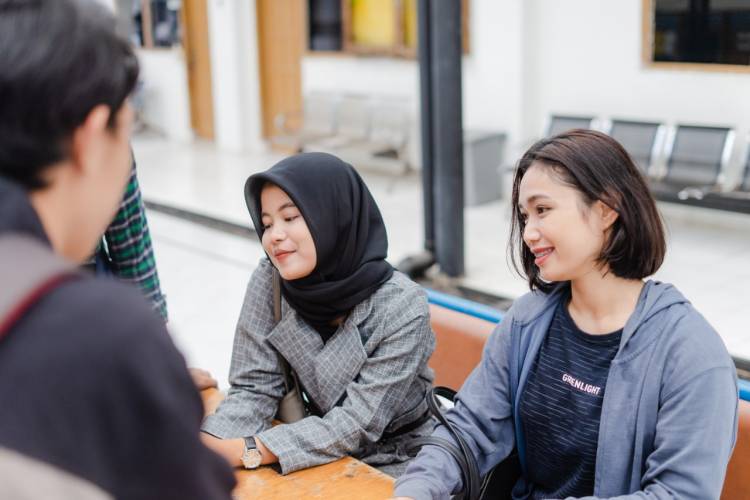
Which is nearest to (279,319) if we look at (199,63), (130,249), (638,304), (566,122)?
(130,249)

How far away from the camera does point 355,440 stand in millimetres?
2100

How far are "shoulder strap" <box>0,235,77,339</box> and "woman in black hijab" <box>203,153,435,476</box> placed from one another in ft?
4.66

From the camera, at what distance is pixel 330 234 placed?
2230 mm

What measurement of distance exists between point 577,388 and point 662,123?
227 inches

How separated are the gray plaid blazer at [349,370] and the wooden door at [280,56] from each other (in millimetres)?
9145

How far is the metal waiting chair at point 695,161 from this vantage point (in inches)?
261

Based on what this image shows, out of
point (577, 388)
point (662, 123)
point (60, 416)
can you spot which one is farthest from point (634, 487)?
point (662, 123)

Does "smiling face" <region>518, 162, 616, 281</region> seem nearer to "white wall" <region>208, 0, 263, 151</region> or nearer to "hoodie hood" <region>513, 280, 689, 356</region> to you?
"hoodie hood" <region>513, 280, 689, 356</region>

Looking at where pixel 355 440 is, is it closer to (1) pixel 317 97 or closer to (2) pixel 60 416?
(2) pixel 60 416

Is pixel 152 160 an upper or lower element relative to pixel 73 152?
lower

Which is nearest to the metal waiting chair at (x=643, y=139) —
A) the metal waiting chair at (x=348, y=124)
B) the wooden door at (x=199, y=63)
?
the metal waiting chair at (x=348, y=124)

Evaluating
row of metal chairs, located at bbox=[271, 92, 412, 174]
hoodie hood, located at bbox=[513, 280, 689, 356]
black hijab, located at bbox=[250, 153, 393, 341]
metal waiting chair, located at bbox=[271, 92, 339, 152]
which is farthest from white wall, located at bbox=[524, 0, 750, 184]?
hoodie hood, located at bbox=[513, 280, 689, 356]

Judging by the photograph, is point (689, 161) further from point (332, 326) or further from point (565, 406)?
point (565, 406)

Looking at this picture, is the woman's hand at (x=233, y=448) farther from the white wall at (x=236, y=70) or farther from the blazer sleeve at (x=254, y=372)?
the white wall at (x=236, y=70)
